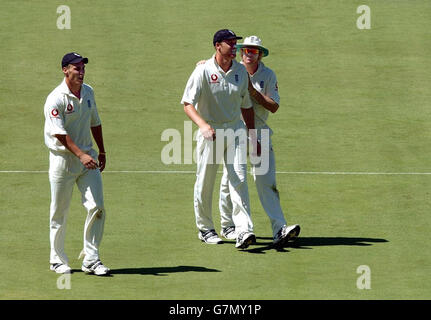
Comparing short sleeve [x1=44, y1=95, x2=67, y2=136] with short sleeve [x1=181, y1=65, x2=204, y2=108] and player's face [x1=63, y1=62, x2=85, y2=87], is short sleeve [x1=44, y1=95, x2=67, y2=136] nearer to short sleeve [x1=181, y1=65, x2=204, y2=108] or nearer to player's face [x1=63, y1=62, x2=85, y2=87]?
player's face [x1=63, y1=62, x2=85, y2=87]

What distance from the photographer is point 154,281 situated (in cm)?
1262

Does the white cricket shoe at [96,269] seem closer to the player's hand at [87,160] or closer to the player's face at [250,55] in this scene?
the player's hand at [87,160]

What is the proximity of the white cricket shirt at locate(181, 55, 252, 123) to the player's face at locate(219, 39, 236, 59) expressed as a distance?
0.15 meters

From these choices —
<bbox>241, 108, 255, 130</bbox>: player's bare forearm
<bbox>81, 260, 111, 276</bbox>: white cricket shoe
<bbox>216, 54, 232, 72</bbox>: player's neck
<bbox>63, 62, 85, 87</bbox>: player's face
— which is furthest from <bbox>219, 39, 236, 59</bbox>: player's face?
<bbox>81, 260, 111, 276</bbox>: white cricket shoe

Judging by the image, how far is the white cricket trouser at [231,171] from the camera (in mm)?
14039

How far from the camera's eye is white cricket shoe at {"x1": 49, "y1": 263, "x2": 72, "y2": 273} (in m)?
12.9

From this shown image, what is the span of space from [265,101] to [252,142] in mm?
542

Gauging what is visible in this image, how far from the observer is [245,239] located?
45.2ft

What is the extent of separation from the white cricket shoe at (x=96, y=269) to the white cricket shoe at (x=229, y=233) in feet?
7.71

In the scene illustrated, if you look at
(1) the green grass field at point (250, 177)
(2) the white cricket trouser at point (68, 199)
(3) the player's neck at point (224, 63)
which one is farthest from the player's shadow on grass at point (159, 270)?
(3) the player's neck at point (224, 63)

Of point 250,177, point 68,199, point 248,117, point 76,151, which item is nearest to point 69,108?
point 76,151
